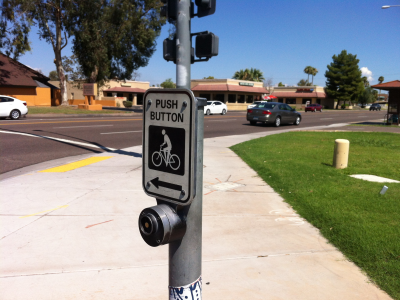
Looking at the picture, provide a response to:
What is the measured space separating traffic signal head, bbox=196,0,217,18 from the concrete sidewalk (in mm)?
3064

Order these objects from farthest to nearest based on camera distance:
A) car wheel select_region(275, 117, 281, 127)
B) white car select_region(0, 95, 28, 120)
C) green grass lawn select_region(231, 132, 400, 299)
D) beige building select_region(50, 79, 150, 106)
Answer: beige building select_region(50, 79, 150, 106) < car wheel select_region(275, 117, 281, 127) < white car select_region(0, 95, 28, 120) < green grass lawn select_region(231, 132, 400, 299)

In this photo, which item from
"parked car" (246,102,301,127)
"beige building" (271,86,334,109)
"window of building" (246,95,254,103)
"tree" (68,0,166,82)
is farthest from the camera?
"beige building" (271,86,334,109)

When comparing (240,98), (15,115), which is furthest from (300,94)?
(15,115)

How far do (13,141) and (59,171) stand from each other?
16.9 ft

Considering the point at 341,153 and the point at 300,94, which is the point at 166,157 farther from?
the point at 300,94

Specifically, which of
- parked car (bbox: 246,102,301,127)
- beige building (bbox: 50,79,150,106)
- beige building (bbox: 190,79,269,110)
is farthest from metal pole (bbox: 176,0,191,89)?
beige building (bbox: 50,79,150,106)

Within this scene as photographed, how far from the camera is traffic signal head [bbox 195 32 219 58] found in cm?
582

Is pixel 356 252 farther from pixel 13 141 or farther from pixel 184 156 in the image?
pixel 13 141

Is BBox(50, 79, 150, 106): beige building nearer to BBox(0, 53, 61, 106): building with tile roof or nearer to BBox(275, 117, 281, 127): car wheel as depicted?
BBox(0, 53, 61, 106): building with tile roof

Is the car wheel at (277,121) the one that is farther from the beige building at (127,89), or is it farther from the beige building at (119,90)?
the beige building at (127,89)

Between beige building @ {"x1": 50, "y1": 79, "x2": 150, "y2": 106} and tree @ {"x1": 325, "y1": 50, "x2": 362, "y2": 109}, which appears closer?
beige building @ {"x1": 50, "y1": 79, "x2": 150, "y2": 106}

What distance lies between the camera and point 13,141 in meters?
12.5

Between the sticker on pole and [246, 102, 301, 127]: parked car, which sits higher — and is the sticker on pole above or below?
above

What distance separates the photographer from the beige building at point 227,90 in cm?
5972
